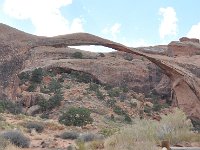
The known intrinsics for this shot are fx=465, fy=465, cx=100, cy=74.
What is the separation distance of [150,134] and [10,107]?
15066 mm

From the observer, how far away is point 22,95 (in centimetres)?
3428

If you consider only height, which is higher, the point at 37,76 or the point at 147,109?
the point at 37,76

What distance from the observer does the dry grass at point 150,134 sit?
1344cm

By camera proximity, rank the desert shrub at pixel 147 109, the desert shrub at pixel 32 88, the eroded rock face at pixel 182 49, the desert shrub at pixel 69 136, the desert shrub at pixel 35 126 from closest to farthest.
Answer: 1. the desert shrub at pixel 69 136
2. the desert shrub at pixel 35 126
3. the desert shrub at pixel 32 88
4. the desert shrub at pixel 147 109
5. the eroded rock face at pixel 182 49

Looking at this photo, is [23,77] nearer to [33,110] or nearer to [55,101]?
[33,110]

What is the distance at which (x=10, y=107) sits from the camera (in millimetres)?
29156

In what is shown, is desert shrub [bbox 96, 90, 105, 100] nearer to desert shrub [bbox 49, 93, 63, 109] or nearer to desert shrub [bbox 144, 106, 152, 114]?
desert shrub [bbox 144, 106, 152, 114]

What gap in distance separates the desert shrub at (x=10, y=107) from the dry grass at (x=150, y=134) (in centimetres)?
1161

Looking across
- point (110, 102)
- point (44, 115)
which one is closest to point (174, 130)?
point (44, 115)

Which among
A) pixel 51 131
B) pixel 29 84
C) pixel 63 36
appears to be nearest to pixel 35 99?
pixel 29 84

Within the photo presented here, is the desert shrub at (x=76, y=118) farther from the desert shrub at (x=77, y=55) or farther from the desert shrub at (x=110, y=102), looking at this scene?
the desert shrub at (x=77, y=55)

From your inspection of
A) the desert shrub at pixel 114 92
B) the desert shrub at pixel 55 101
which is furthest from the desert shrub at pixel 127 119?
the desert shrub at pixel 114 92

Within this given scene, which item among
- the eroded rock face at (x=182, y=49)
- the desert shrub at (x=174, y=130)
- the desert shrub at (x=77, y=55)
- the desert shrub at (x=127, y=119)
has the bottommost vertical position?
the desert shrub at (x=127, y=119)

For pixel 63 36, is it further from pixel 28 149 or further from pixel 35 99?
pixel 28 149
